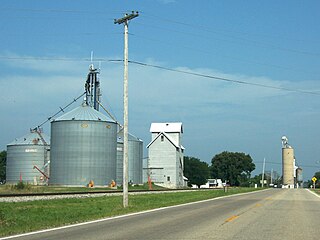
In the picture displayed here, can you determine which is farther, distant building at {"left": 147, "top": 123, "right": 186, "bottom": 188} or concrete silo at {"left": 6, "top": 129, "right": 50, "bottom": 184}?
distant building at {"left": 147, "top": 123, "right": 186, "bottom": 188}

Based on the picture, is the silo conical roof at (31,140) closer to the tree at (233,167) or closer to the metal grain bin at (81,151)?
the metal grain bin at (81,151)

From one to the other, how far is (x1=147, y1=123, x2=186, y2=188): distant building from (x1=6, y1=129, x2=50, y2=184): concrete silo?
948 inches

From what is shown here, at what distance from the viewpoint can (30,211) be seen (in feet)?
75.5

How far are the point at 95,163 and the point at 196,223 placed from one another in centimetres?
5153

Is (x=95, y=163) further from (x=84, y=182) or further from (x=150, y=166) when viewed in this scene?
(x=150, y=166)

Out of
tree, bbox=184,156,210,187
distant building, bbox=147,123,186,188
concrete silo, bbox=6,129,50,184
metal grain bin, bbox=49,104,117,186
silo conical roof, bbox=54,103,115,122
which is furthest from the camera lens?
tree, bbox=184,156,210,187

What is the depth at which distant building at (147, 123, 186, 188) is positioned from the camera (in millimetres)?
93188

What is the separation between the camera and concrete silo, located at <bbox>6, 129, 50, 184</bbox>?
2918 inches

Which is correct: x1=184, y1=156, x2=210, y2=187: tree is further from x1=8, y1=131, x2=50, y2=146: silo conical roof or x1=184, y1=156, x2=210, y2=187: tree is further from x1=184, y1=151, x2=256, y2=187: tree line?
x1=8, y1=131, x2=50, y2=146: silo conical roof

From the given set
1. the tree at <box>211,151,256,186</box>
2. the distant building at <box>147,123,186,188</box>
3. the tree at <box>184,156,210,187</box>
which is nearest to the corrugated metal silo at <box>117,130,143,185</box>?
the distant building at <box>147,123,186,188</box>

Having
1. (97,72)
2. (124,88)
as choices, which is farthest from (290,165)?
(124,88)

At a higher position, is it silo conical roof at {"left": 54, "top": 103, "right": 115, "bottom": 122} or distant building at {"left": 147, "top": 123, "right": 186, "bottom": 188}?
silo conical roof at {"left": 54, "top": 103, "right": 115, "bottom": 122}

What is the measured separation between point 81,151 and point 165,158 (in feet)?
99.9

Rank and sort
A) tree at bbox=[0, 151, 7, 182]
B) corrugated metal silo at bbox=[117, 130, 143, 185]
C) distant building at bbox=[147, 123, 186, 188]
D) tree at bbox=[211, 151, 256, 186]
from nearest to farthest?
1. corrugated metal silo at bbox=[117, 130, 143, 185]
2. distant building at bbox=[147, 123, 186, 188]
3. tree at bbox=[0, 151, 7, 182]
4. tree at bbox=[211, 151, 256, 186]
